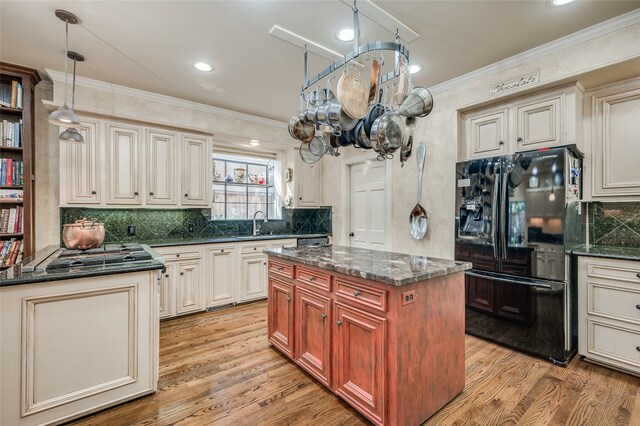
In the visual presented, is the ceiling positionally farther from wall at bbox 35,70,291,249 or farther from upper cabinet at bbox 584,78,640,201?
upper cabinet at bbox 584,78,640,201

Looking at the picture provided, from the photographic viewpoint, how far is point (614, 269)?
7.45 ft

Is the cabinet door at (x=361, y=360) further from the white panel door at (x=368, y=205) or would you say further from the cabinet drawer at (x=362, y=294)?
the white panel door at (x=368, y=205)

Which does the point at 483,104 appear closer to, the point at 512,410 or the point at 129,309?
the point at 512,410

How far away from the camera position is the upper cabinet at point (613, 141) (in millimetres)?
2490

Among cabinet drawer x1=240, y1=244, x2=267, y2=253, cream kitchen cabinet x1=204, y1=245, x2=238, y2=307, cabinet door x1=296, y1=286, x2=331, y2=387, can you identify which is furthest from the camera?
cabinet drawer x1=240, y1=244, x2=267, y2=253

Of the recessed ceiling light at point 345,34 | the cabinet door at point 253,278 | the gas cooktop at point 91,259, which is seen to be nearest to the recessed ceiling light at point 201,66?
the recessed ceiling light at point 345,34

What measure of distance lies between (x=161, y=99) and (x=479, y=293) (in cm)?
411

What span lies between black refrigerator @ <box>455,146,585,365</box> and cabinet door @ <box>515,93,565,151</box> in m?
0.22

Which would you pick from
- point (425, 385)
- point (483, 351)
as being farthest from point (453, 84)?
point (425, 385)

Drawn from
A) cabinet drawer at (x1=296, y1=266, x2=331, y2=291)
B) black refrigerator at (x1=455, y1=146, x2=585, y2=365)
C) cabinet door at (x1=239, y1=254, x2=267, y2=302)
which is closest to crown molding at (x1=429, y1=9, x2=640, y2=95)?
black refrigerator at (x1=455, y1=146, x2=585, y2=365)

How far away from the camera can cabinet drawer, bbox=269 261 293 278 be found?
94.9 inches

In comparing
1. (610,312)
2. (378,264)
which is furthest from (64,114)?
(610,312)

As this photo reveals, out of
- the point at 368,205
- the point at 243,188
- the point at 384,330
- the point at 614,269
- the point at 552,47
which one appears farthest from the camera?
the point at 243,188

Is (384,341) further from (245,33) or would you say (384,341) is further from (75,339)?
(245,33)
